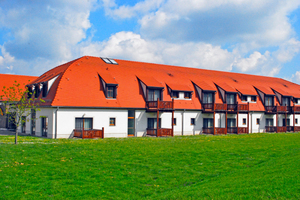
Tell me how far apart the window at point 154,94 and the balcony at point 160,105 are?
131cm

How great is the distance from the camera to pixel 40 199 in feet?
31.7

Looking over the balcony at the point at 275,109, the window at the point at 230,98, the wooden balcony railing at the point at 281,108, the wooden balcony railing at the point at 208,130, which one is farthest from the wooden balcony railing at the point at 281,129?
the wooden balcony railing at the point at 208,130

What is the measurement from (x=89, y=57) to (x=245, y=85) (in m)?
27.1

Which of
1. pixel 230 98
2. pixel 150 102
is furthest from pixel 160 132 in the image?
pixel 230 98

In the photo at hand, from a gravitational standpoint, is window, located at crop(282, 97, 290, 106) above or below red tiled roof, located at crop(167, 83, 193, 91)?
below

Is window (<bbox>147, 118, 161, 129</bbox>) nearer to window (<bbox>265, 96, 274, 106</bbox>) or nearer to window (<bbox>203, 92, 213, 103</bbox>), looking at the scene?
window (<bbox>203, 92, 213, 103</bbox>)

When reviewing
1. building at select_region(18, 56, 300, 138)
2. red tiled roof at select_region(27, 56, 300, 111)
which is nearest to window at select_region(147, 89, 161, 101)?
building at select_region(18, 56, 300, 138)

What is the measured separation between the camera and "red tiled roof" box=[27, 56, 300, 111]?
1253 inches

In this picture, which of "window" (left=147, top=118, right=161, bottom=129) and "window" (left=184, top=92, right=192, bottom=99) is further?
"window" (left=184, top=92, right=192, bottom=99)

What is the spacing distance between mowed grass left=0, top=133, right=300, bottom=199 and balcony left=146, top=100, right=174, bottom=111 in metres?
15.5

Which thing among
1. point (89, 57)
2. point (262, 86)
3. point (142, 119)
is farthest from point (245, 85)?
point (89, 57)

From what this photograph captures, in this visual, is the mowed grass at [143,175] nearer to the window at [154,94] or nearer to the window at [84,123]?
the window at [84,123]

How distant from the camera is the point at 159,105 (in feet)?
113

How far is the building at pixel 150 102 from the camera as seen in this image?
103ft
